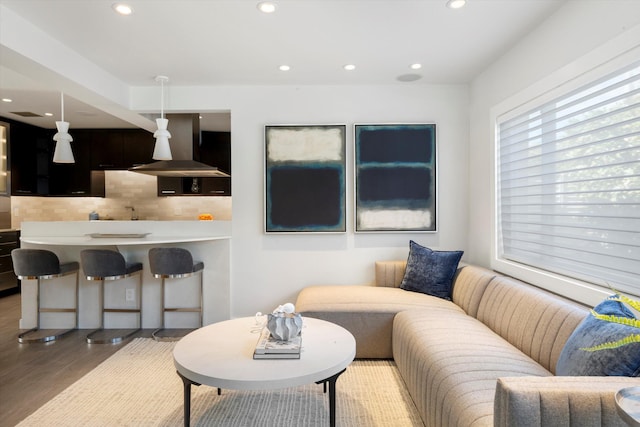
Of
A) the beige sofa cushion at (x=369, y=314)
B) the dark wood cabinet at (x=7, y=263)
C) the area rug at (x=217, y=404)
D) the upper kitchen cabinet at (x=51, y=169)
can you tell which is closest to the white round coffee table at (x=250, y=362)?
the area rug at (x=217, y=404)

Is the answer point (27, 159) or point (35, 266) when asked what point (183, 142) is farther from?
point (27, 159)

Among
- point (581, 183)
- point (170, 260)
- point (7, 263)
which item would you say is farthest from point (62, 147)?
point (581, 183)

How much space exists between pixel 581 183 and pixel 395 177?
185 cm

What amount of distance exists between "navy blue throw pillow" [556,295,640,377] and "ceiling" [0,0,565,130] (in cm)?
195

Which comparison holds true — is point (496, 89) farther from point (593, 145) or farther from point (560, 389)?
point (560, 389)

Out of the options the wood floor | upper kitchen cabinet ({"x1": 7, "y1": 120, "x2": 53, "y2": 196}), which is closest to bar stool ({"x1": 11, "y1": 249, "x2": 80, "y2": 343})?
the wood floor

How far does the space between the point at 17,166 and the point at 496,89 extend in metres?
6.80

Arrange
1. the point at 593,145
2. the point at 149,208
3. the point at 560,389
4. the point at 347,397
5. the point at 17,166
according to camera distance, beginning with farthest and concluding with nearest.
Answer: the point at 149,208
the point at 17,166
the point at 347,397
the point at 593,145
the point at 560,389

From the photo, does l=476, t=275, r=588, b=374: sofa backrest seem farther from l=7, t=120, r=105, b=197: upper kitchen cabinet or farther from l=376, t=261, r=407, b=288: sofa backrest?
l=7, t=120, r=105, b=197: upper kitchen cabinet

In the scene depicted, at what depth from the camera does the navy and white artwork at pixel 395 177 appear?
3.92 metres

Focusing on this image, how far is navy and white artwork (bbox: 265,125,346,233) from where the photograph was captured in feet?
12.9

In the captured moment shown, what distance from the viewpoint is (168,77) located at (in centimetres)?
370

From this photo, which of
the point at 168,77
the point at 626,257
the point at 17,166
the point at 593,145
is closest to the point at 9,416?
the point at 168,77

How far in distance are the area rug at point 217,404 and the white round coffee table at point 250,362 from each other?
1.33ft
